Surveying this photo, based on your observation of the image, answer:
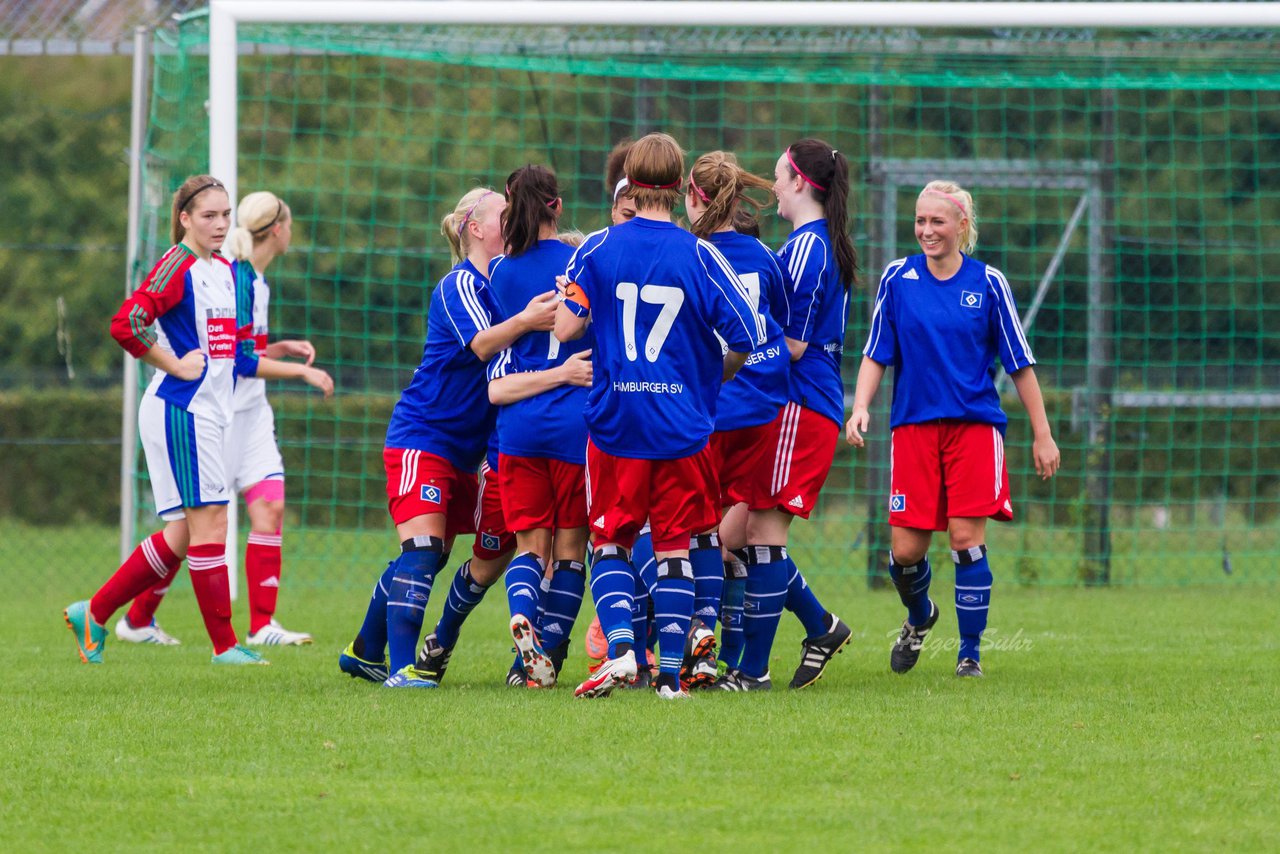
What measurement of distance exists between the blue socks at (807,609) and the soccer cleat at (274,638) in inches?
106

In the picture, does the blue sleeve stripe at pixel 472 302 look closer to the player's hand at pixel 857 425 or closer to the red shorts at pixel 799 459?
the red shorts at pixel 799 459

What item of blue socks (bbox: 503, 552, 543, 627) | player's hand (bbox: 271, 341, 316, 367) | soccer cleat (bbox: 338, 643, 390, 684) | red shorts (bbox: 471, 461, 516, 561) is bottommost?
soccer cleat (bbox: 338, 643, 390, 684)

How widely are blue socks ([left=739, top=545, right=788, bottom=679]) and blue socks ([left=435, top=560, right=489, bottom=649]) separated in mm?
978

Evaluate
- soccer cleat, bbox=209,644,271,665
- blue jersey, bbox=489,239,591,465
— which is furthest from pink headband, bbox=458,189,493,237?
soccer cleat, bbox=209,644,271,665

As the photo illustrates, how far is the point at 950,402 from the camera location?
6328mm

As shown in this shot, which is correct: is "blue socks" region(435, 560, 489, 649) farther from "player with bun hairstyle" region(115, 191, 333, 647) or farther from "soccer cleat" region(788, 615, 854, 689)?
"player with bun hairstyle" region(115, 191, 333, 647)

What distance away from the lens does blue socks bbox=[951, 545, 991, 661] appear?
6.41 m

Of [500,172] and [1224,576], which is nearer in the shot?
[1224,576]

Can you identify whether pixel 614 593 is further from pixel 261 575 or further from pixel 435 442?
pixel 261 575

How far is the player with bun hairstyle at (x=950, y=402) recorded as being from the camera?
20.8ft

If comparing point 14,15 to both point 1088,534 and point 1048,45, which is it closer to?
point 1048,45

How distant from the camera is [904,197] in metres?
16.8

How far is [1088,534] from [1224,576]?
3.55 ft

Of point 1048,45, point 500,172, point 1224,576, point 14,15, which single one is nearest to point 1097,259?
point 1048,45
